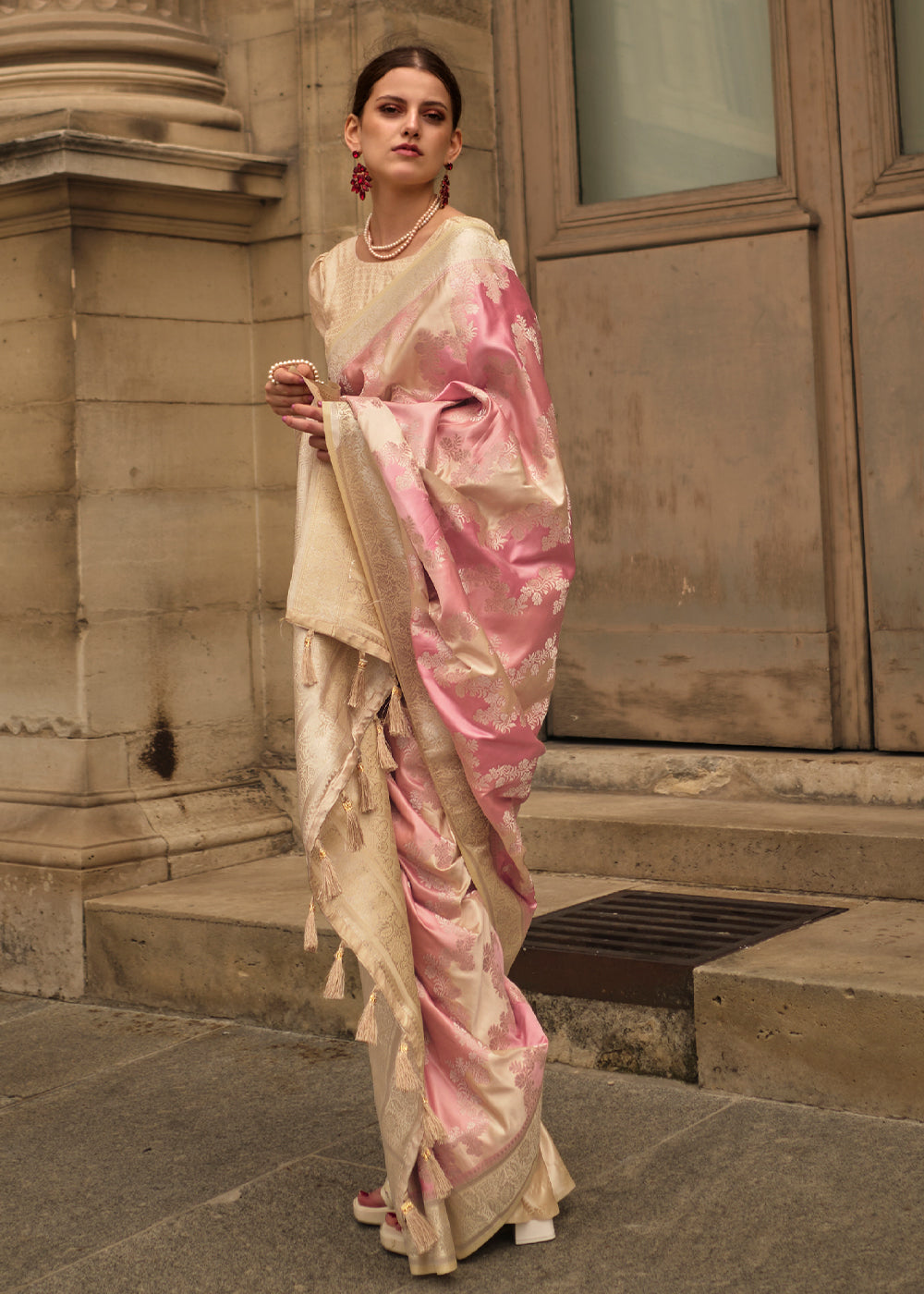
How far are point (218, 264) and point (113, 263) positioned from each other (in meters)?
0.40

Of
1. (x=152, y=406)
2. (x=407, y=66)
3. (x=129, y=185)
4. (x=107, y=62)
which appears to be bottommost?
(x=152, y=406)

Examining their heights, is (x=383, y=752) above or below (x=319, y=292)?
below

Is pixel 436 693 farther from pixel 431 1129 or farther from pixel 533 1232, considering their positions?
pixel 533 1232

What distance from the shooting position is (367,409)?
2.95m

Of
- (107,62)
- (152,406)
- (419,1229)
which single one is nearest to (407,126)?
(419,1229)

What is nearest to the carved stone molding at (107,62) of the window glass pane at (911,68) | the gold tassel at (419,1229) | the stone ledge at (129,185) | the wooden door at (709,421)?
the stone ledge at (129,185)

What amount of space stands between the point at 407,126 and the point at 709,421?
7.57ft

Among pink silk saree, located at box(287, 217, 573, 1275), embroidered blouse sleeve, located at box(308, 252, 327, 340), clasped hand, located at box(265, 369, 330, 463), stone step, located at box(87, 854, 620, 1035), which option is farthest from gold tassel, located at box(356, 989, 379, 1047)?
stone step, located at box(87, 854, 620, 1035)

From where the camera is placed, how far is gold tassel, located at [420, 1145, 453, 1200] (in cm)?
289

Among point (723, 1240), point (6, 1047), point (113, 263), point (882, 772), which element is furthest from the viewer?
point (113, 263)

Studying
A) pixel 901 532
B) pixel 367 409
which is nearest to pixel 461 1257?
pixel 367 409

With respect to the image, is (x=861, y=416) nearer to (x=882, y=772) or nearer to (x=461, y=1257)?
(x=882, y=772)

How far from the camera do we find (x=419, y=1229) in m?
2.88

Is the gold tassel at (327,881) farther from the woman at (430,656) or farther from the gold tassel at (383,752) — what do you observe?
the gold tassel at (383,752)
